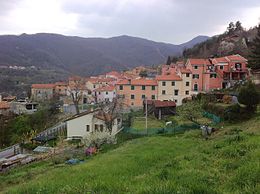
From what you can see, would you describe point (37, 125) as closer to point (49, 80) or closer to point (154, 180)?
point (154, 180)

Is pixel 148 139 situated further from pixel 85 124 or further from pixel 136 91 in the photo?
pixel 136 91

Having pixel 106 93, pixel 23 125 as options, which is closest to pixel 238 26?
pixel 106 93

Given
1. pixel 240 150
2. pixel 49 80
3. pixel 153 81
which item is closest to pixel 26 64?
pixel 49 80

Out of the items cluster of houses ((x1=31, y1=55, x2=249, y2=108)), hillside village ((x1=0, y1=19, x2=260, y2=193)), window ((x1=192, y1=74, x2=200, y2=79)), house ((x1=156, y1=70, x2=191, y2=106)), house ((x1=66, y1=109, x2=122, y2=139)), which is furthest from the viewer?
window ((x1=192, y1=74, x2=200, y2=79))

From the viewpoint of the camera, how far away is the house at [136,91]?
58625 millimetres

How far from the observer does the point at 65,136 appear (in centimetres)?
4062

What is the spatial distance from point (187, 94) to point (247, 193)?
53.6 m

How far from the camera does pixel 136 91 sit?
5903cm

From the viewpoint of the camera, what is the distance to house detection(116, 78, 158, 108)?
192 ft

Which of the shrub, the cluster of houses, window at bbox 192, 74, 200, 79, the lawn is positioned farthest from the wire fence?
window at bbox 192, 74, 200, 79

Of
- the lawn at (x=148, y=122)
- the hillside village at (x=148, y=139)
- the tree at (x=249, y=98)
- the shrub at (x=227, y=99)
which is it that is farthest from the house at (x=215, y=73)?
the tree at (x=249, y=98)

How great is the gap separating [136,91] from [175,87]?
23.9ft

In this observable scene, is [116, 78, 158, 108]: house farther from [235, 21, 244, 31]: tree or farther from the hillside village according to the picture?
[235, 21, 244, 31]: tree

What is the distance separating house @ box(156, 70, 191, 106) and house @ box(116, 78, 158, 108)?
124 centimetres
